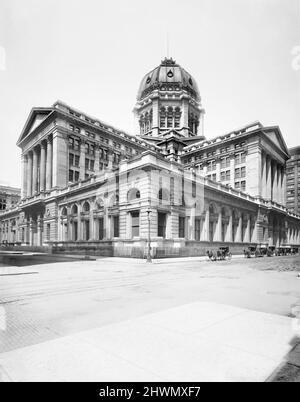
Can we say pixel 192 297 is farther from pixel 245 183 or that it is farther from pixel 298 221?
pixel 298 221

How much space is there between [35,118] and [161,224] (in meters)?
40.3

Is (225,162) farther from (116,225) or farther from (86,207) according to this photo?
(116,225)

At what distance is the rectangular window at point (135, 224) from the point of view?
31.2 metres

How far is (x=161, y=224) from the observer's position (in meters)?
31.7

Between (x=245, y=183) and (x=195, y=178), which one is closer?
(x=195, y=178)

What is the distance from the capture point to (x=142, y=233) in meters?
29.7

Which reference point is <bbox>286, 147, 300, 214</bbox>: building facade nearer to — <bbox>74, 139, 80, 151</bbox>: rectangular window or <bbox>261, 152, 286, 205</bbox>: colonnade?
<bbox>261, 152, 286, 205</bbox>: colonnade

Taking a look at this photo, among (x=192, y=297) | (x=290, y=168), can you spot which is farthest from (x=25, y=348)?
(x=290, y=168)

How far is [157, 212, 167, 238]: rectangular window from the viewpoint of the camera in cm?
3142

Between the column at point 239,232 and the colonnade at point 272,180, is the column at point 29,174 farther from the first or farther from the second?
the colonnade at point 272,180

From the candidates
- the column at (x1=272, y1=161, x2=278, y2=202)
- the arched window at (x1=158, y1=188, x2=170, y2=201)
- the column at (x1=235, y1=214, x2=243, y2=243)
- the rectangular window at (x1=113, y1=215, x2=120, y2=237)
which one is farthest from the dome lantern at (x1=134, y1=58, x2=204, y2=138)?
the arched window at (x1=158, y1=188, x2=170, y2=201)

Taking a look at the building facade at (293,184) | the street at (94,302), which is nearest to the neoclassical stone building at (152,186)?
the building facade at (293,184)

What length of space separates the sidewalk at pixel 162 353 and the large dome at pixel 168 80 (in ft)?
300
